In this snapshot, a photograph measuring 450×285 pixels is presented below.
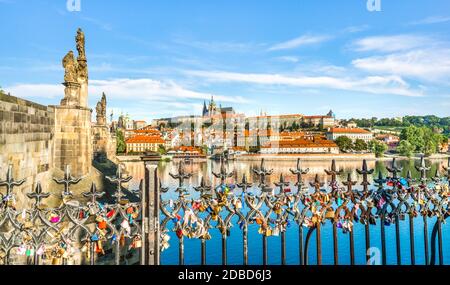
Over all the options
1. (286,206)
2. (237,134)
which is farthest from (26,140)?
(237,134)

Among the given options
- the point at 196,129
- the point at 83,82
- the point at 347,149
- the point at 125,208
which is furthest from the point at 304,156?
the point at 125,208

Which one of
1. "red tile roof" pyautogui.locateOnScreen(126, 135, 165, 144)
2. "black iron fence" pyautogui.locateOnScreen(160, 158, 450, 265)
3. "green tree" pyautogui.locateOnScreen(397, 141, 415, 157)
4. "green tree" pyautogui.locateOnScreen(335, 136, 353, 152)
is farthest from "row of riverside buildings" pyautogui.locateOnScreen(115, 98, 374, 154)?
"black iron fence" pyautogui.locateOnScreen(160, 158, 450, 265)

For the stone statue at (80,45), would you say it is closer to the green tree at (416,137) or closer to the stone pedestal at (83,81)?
the stone pedestal at (83,81)

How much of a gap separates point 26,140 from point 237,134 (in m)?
116

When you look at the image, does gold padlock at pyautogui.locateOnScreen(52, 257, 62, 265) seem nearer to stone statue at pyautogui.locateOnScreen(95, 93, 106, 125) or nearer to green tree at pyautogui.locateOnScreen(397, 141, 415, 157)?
stone statue at pyautogui.locateOnScreen(95, 93, 106, 125)

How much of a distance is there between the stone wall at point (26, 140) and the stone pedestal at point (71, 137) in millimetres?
289

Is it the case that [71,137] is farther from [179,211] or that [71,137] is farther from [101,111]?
[101,111]

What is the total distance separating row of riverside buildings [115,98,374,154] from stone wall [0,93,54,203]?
91351 mm

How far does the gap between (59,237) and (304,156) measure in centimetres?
9186

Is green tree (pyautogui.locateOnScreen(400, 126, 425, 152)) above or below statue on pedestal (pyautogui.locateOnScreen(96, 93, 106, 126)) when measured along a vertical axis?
below

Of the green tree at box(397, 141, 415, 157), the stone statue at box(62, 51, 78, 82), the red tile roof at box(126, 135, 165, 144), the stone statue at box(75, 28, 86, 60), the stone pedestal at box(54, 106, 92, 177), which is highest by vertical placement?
the stone statue at box(75, 28, 86, 60)

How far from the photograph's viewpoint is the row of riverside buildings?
104m

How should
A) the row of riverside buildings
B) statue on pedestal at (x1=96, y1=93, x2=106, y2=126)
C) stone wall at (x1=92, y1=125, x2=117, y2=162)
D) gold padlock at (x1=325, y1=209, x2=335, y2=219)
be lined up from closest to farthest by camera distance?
gold padlock at (x1=325, y1=209, x2=335, y2=219) → stone wall at (x1=92, y1=125, x2=117, y2=162) → statue on pedestal at (x1=96, y1=93, x2=106, y2=126) → the row of riverside buildings

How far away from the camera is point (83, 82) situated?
1070cm
